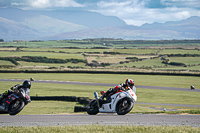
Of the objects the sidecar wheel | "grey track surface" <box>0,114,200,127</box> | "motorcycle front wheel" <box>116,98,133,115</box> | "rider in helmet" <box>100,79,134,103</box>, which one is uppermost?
"rider in helmet" <box>100,79,134,103</box>

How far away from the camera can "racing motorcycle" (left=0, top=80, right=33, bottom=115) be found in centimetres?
1584

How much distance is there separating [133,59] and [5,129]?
435 feet

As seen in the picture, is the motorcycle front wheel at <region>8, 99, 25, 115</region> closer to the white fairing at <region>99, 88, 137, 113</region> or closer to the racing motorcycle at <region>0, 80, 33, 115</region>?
the racing motorcycle at <region>0, 80, 33, 115</region>

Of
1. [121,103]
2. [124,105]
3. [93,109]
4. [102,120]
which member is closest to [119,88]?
[121,103]

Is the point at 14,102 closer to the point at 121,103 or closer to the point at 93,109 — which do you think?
the point at 93,109

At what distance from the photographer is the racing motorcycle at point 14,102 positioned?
15844 millimetres

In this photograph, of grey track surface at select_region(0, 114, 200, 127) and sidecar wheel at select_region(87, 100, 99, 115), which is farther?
grey track surface at select_region(0, 114, 200, 127)

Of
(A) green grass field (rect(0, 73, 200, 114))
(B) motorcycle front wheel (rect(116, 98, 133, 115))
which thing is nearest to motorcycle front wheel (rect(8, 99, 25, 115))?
(B) motorcycle front wheel (rect(116, 98, 133, 115))

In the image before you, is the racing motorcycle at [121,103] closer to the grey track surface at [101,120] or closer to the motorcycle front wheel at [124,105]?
the motorcycle front wheel at [124,105]

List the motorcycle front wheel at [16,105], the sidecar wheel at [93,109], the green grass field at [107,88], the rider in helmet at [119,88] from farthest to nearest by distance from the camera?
the green grass field at [107,88] → the sidecar wheel at [93,109] → the rider in helmet at [119,88] → the motorcycle front wheel at [16,105]

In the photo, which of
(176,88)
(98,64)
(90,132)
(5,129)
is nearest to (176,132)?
(90,132)

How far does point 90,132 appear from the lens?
57.5ft

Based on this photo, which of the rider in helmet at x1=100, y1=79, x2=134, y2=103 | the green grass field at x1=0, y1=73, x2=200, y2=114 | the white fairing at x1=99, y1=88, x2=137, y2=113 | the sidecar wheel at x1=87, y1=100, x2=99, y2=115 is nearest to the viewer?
the white fairing at x1=99, y1=88, x2=137, y2=113

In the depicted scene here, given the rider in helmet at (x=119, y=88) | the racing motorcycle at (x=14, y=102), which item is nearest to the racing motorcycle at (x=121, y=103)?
the rider in helmet at (x=119, y=88)
